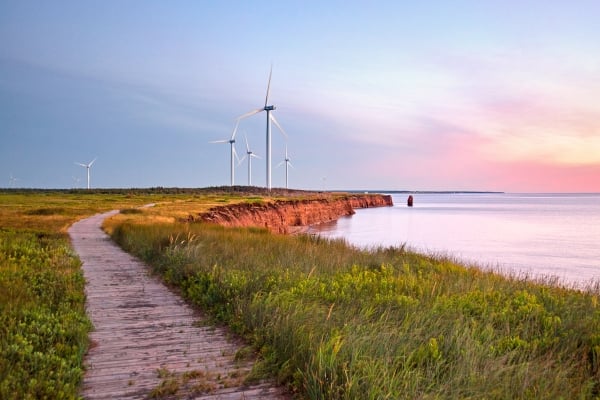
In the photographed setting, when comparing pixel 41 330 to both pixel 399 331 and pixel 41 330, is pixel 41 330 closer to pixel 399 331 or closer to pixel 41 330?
pixel 41 330

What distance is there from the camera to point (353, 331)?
289 inches

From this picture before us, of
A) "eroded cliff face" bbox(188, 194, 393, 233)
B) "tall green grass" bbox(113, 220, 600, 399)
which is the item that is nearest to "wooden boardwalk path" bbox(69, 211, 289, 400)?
"tall green grass" bbox(113, 220, 600, 399)

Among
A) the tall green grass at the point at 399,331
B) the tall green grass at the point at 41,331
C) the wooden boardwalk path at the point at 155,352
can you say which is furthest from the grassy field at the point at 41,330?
the tall green grass at the point at 399,331

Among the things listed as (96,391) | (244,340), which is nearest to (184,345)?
(244,340)

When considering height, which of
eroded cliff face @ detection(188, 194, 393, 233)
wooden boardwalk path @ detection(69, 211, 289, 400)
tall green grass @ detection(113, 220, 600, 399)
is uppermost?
tall green grass @ detection(113, 220, 600, 399)

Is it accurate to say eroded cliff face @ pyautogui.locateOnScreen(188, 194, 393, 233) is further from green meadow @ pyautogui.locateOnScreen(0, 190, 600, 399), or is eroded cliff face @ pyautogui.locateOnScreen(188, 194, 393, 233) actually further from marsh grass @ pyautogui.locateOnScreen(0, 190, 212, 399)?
green meadow @ pyautogui.locateOnScreen(0, 190, 600, 399)

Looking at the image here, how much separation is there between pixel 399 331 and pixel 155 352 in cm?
392

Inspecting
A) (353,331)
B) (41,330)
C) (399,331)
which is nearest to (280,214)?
(41,330)

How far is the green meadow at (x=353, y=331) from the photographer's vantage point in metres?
5.80

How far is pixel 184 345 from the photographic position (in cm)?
782

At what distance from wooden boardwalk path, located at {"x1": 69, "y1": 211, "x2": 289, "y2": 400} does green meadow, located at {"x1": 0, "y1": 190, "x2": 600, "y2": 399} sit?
11.7 inches

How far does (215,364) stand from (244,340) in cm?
118

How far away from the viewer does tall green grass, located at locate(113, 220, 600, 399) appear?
578 cm

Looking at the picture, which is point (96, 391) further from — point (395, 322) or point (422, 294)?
point (422, 294)
